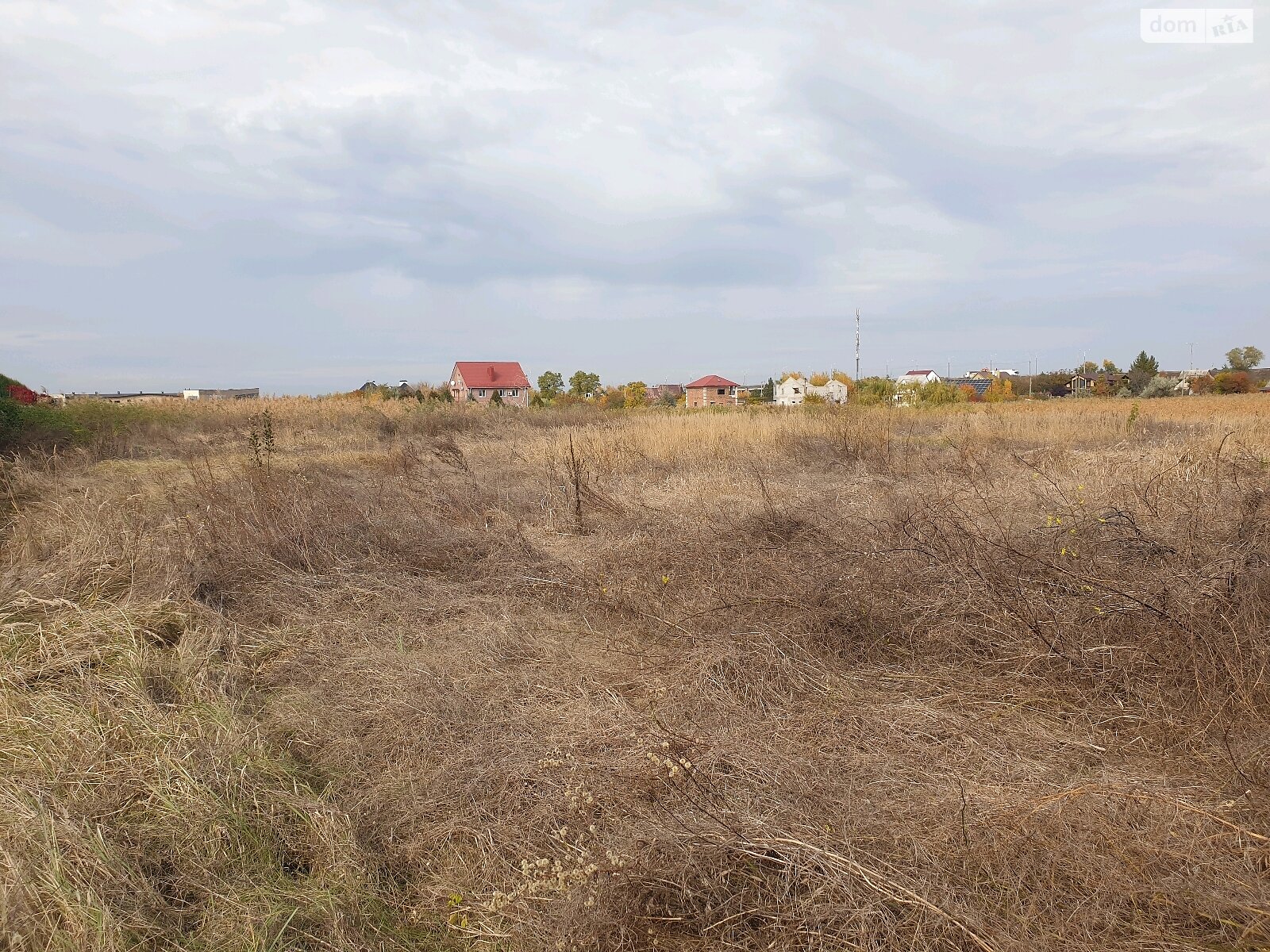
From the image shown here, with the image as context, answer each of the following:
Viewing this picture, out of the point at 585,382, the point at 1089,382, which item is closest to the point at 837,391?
the point at 585,382

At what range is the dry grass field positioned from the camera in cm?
207

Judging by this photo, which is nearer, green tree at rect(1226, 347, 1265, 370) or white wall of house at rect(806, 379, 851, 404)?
white wall of house at rect(806, 379, 851, 404)

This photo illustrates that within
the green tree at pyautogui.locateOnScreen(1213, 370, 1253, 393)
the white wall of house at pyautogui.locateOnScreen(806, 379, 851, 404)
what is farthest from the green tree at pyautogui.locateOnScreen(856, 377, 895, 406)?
the green tree at pyautogui.locateOnScreen(1213, 370, 1253, 393)

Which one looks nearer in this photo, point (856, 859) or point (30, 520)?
point (856, 859)

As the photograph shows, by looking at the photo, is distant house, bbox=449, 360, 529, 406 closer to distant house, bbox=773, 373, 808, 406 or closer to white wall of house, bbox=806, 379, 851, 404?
distant house, bbox=773, 373, 808, 406

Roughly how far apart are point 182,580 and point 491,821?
125 inches

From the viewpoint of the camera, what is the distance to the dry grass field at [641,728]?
2.07 metres

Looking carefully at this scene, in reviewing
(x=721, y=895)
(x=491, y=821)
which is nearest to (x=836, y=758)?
(x=721, y=895)

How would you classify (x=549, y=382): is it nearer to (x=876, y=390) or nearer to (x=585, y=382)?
(x=585, y=382)

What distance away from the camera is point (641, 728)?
297 centimetres

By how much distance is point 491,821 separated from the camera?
A: 8.43 feet

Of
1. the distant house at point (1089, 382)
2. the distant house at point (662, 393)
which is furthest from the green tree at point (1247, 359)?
the distant house at point (662, 393)

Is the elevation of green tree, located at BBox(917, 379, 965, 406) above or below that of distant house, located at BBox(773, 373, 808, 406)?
below

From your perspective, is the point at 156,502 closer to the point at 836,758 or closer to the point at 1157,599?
the point at 836,758
